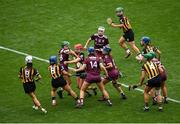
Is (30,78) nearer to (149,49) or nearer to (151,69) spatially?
(151,69)

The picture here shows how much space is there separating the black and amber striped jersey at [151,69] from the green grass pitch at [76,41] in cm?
143

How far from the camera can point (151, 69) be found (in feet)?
66.7

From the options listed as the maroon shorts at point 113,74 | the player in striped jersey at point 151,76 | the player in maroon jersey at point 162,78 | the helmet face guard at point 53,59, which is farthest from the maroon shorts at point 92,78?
the player in maroon jersey at point 162,78

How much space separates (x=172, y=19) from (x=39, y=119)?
473 inches

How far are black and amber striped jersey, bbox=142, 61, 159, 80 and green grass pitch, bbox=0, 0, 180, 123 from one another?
56.3 inches

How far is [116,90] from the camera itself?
75.0 ft

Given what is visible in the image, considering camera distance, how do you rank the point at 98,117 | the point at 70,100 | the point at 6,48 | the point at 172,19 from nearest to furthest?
the point at 98,117
the point at 70,100
the point at 6,48
the point at 172,19

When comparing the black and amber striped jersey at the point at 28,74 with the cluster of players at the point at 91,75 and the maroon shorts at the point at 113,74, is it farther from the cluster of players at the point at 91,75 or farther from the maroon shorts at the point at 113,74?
the maroon shorts at the point at 113,74

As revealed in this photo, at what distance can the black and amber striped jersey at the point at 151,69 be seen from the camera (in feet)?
66.5

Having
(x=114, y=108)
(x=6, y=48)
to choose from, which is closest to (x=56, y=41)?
(x=6, y=48)

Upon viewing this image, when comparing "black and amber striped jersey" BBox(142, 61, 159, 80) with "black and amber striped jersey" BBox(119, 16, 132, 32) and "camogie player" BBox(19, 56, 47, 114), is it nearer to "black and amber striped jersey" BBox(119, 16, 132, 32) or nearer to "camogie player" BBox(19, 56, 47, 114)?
"camogie player" BBox(19, 56, 47, 114)

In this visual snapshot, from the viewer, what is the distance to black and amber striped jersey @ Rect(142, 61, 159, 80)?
66.5 feet

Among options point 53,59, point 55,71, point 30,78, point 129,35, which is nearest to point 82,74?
point 55,71

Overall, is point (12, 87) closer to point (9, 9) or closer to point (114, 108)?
point (114, 108)
